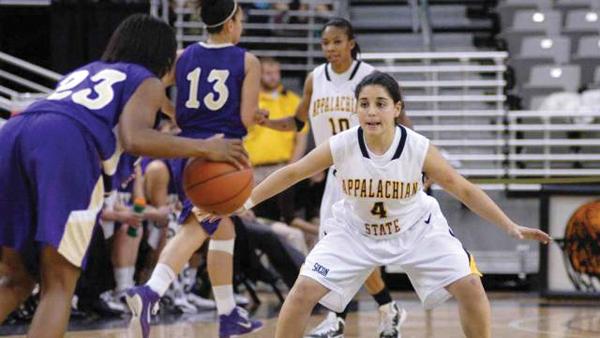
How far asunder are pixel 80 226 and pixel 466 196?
2.04m

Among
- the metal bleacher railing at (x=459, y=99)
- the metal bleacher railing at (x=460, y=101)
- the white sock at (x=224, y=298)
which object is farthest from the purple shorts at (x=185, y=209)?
the metal bleacher railing at (x=460, y=101)

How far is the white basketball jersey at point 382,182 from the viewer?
6.38 meters

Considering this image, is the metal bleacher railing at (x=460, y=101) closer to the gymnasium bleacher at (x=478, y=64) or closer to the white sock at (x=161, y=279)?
the gymnasium bleacher at (x=478, y=64)

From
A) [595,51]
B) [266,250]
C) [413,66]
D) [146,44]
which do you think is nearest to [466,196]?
[146,44]

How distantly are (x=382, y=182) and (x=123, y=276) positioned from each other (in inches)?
164

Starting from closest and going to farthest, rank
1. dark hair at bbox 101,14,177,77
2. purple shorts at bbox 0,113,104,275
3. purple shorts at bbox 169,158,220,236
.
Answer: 1. purple shorts at bbox 0,113,104,275
2. dark hair at bbox 101,14,177,77
3. purple shorts at bbox 169,158,220,236

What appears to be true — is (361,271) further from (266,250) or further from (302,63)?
(302,63)

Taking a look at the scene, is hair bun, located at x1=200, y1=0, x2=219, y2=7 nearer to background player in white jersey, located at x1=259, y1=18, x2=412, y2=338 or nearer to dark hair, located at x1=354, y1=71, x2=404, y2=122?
background player in white jersey, located at x1=259, y1=18, x2=412, y2=338

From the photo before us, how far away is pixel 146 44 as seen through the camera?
5.52m

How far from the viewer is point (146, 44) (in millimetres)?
5516

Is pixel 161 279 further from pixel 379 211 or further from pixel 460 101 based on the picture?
pixel 460 101

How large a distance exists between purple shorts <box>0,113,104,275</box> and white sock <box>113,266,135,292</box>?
4.83 meters

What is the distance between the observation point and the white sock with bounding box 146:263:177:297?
23.5ft

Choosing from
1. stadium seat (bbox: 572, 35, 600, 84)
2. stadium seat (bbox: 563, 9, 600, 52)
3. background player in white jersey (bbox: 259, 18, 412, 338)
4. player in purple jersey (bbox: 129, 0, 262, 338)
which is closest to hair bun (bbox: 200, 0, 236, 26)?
player in purple jersey (bbox: 129, 0, 262, 338)
